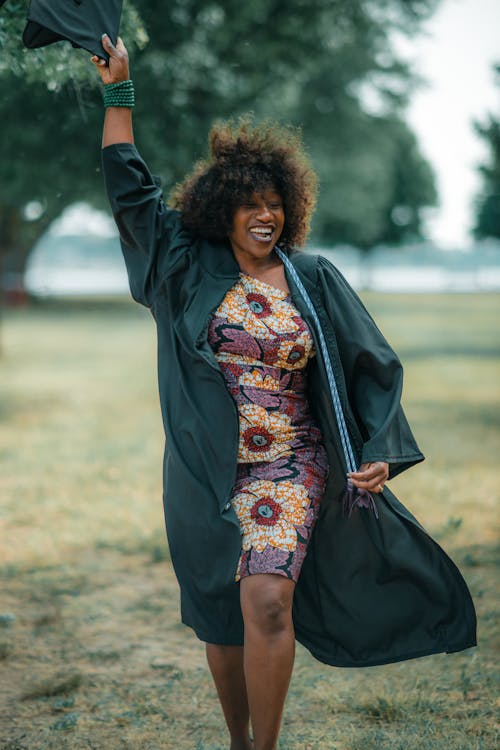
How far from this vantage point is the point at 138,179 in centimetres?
331

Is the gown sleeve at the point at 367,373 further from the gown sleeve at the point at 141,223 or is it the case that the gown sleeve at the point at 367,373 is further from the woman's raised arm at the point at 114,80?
the woman's raised arm at the point at 114,80

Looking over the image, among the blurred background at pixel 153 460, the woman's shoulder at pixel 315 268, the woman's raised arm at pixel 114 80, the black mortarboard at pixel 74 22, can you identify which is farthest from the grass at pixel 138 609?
the black mortarboard at pixel 74 22

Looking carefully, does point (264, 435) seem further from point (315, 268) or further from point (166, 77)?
point (166, 77)

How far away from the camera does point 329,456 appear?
11.1ft

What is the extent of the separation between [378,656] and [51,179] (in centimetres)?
714

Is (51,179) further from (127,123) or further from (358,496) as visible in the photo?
(358,496)

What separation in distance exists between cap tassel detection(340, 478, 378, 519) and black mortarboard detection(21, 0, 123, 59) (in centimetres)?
177

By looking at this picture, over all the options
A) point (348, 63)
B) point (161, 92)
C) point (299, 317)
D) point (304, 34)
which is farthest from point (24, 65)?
point (348, 63)

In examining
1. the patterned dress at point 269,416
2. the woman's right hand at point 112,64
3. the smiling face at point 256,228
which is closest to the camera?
the patterned dress at point 269,416

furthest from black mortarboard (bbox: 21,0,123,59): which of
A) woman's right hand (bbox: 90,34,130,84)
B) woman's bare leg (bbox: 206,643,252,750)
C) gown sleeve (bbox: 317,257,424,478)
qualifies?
woman's bare leg (bbox: 206,643,252,750)

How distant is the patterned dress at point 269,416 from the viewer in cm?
316

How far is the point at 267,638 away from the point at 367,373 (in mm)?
999

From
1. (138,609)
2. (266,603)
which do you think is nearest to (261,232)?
(266,603)

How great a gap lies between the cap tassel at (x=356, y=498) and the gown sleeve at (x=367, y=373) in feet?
0.40
